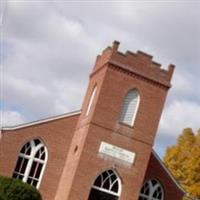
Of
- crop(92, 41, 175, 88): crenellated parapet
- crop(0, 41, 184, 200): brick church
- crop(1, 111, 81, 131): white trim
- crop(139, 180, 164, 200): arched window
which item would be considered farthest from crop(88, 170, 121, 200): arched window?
crop(92, 41, 175, 88): crenellated parapet

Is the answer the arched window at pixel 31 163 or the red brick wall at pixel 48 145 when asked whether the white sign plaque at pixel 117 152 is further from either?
the arched window at pixel 31 163

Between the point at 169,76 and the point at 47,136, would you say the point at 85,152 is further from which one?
the point at 169,76

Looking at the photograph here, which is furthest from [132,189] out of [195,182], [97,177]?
[195,182]

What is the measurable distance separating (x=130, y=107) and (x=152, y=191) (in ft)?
19.5

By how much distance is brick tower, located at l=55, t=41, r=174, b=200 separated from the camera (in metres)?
33.8

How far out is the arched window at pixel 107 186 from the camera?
34312mm

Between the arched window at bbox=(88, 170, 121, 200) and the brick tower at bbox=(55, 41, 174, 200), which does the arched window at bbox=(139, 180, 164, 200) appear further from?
the arched window at bbox=(88, 170, 121, 200)

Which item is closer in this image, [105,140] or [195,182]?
[105,140]

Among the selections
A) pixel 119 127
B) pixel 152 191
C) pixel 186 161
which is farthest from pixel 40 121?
pixel 186 161

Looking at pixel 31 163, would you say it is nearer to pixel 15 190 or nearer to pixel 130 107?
pixel 15 190

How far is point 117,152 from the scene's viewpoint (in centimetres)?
3428

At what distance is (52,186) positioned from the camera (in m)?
36.0

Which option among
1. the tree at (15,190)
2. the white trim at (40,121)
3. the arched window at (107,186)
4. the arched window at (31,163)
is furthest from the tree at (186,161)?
the tree at (15,190)

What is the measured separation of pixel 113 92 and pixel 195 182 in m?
16.4
